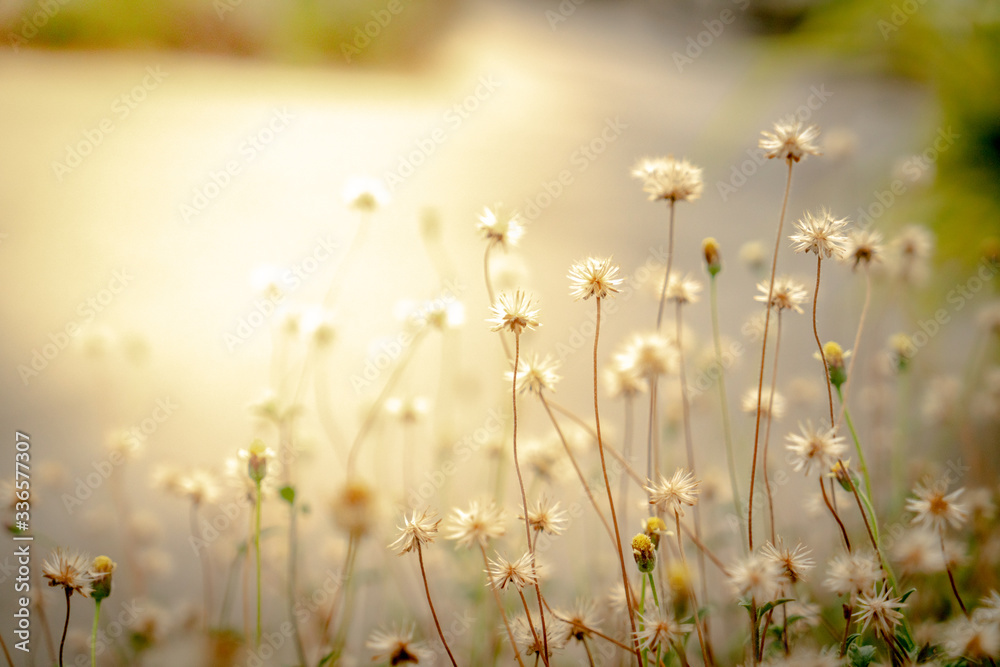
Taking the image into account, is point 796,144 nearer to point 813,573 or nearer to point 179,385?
point 813,573

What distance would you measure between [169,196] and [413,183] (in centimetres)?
52

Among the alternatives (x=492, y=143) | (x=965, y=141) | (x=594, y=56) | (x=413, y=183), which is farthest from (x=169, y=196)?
(x=965, y=141)

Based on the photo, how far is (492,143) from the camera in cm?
153

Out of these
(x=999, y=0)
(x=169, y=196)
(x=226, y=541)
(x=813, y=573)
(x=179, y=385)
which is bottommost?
(x=813, y=573)
